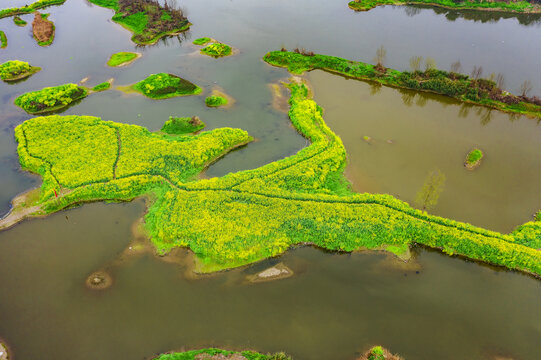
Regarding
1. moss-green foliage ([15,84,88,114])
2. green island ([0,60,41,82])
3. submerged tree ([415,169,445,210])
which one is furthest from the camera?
green island ([0,60,41,82])

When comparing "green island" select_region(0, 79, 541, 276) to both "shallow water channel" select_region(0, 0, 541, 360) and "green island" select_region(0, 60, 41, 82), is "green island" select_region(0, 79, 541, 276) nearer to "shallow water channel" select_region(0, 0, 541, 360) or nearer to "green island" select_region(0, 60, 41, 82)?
"shallow water channel" select_region(0, 0, 541, 360)

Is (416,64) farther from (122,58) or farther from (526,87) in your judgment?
(122,58)

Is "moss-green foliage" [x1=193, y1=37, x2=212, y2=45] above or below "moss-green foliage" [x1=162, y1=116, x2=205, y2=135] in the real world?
above

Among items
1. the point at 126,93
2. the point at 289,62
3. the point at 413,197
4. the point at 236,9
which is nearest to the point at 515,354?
the point at 413,197

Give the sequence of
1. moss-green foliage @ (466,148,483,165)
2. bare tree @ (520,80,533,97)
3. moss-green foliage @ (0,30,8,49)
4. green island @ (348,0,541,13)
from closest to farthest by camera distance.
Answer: moss-green foliage @ (466,148,483,165)
bare tree @ (520,80,533,97)
moss-green foliage @ (0,30,8,49)
green island @ (348,0,541,13)

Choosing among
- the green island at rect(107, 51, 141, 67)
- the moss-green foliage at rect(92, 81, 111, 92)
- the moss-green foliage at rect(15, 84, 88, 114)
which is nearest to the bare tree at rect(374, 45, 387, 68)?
the green island at rect(107, 51, 141, 67)

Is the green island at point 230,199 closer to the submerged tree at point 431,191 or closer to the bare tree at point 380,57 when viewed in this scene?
the submerged tree at point 431,191

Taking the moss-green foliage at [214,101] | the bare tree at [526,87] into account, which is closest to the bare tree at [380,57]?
the bare tree at [526,87]
